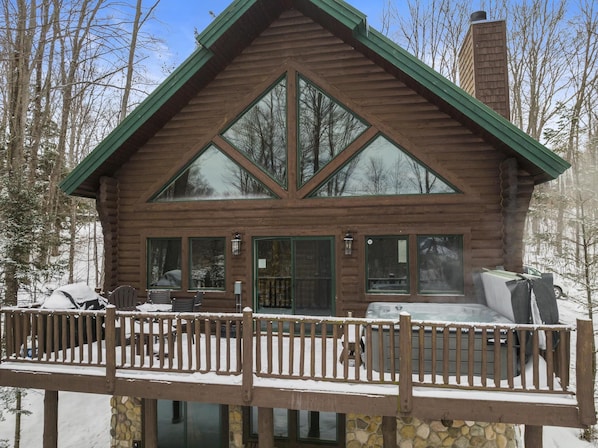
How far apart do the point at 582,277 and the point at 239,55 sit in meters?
10.2

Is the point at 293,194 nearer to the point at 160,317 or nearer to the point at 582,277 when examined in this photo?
the point at 160,317

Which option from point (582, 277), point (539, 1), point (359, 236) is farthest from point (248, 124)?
point (539, 1)

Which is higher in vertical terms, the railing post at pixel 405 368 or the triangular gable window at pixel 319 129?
the triangular gable window at pixel 319 129

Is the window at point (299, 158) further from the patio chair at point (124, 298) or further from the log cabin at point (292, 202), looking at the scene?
the patio chair at point (124, 298)

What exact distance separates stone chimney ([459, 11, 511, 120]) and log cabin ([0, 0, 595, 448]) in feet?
0.10

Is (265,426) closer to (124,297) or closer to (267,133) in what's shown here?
(124,297)

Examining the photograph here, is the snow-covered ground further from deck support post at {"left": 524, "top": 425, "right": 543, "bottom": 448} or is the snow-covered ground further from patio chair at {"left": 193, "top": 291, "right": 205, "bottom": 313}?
deck support post at {"left": 524, "top": 425, "right": 543, "bottom": 448}

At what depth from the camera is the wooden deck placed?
474 cm

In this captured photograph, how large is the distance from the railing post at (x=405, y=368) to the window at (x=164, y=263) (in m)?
5.38

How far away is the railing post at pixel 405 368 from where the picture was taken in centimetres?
488

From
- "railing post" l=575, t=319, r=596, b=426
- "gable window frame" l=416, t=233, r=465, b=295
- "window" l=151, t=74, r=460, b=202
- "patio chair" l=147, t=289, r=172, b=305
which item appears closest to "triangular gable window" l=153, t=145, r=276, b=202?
"window" l=151, t=74, r=460, b=202

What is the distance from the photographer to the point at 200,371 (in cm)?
557

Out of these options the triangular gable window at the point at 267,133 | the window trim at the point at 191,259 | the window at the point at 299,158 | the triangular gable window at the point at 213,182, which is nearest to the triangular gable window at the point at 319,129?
the window at the point at 299,158

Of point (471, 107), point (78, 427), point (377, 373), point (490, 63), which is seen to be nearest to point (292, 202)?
point (471, 107)
